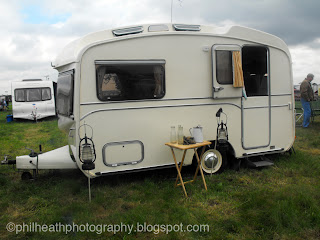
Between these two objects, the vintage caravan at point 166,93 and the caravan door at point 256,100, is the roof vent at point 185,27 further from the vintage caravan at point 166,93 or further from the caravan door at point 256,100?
the caravan door at point 256,100

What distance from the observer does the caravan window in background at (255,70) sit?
5.70 metres

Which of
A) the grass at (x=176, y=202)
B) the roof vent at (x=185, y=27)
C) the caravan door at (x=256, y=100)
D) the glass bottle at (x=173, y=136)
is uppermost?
the roof vent at (x=185, y=27)

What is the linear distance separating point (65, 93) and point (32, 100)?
11322 mm

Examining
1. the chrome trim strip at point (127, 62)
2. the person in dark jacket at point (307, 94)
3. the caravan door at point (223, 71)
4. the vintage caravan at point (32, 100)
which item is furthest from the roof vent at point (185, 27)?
the vintage caravan at point (32, 100)

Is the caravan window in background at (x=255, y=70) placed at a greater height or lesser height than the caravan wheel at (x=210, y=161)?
greater

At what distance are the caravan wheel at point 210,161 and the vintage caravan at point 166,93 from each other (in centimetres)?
2

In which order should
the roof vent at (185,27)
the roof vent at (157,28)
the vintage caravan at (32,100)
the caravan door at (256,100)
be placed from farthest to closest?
the vintage caravan at (32,100), the caravan door at (256,100), the roof vent at (185,27), the roof vent at (157,28)

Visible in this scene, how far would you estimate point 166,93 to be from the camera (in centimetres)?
508

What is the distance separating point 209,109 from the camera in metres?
5.39

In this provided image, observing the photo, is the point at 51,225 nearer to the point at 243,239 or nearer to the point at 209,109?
the point at 243,239

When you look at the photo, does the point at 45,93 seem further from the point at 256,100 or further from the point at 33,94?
the point at 256,100

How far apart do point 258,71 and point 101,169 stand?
3399 millimetres

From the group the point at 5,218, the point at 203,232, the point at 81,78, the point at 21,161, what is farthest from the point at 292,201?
the point at 21,161

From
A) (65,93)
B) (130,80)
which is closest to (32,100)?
(65,93)
